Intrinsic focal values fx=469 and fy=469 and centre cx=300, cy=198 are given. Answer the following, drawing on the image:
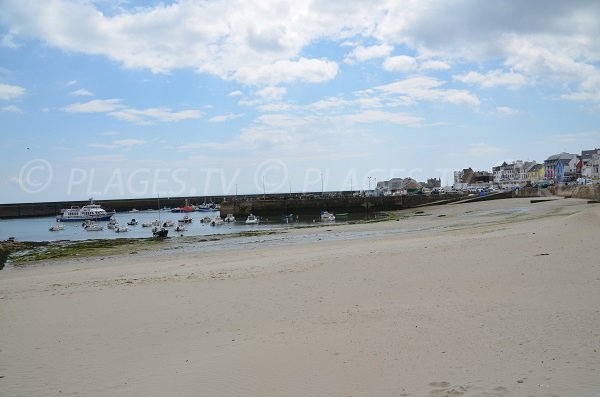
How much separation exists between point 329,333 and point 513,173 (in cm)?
14200

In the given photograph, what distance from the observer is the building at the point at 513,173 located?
4935 inches

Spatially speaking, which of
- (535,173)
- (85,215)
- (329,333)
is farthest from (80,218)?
(535,173)

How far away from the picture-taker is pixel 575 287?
360 inches

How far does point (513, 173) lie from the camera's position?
5325 inches

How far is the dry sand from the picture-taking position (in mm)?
5621

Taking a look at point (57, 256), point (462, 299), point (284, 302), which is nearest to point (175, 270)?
point (284, 302)

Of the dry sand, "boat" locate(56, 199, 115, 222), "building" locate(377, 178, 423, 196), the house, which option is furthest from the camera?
"building" locate(377, 178, 423, 196)

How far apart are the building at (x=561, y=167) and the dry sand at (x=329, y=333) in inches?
3961

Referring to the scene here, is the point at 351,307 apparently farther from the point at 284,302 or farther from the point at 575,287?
the point at 575,287

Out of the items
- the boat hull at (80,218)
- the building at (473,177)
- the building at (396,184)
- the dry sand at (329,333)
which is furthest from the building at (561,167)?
the dry sand at (329,333)

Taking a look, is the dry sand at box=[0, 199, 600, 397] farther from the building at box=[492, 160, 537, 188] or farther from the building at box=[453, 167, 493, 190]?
the building at box=[453, 167, 493, 190]

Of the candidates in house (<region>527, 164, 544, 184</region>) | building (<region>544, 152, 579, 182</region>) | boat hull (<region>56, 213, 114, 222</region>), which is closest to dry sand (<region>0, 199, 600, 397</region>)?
boat hull (<region>56, 213, 114, 222</region>)

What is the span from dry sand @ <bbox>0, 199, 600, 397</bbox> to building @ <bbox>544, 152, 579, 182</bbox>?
100616 mm

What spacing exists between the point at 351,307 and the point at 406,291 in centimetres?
157
